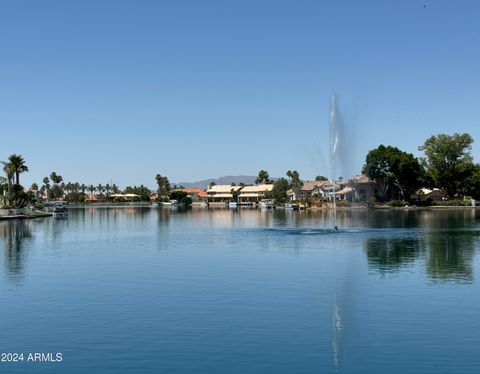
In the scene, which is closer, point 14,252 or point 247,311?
point 247,311

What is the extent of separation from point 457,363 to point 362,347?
3.04 meters

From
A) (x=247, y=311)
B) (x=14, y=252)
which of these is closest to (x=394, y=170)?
(x=14, y=252)

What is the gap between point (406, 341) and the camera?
19297 mm

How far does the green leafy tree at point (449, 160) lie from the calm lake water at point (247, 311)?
120 meters

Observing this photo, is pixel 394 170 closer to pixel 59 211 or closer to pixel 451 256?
pixel 59 211

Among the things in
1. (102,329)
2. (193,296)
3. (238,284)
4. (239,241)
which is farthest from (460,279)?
(239,241)

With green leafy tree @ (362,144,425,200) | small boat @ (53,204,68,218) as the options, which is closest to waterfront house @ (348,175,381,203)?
green leafy tree @ (362,144,425,200)

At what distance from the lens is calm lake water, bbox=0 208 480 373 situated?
17531mm

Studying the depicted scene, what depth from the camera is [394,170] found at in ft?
534

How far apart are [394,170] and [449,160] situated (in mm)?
16407

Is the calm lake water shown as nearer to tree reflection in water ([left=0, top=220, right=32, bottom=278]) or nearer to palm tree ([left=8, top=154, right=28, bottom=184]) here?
tree reflection in water ([left=0, top=220, right=32, bottom=278])

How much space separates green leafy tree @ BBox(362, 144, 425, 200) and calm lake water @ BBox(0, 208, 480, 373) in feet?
384

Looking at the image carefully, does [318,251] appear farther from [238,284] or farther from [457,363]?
[457,363]

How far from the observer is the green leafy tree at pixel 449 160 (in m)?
160
